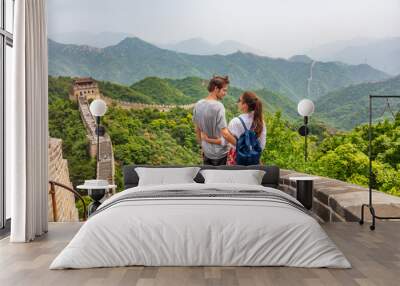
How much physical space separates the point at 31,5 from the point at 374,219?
13.1ft

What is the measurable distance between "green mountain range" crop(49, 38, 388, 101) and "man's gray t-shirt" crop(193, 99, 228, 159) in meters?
1.91

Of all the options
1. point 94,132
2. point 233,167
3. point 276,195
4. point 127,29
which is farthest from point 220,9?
point 276,195

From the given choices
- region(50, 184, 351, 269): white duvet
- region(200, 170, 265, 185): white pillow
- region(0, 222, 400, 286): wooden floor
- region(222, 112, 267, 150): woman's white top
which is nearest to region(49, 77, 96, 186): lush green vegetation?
region(222, 112, 267, 150): woman's white top

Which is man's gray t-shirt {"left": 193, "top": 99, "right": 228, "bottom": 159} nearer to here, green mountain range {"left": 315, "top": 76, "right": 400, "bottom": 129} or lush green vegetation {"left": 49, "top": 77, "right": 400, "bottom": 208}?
lush green vegetation {"left": 49, "top": 77, "right": 400, "bottom": 208}

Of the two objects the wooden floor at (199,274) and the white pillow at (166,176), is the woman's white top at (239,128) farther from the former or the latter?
the wooden floor at (199,274)

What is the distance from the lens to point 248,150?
7.59 metres

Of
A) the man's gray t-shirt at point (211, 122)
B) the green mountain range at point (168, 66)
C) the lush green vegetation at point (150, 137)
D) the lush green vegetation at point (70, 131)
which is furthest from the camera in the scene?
the green mountain range at point (168, 66)

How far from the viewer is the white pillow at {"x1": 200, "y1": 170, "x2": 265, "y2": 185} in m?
6.55

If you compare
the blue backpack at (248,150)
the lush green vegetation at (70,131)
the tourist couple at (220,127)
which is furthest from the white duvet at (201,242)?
the lush green vegetation at (70,131)

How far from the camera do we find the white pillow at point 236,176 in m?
6.55

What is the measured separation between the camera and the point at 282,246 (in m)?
4.36

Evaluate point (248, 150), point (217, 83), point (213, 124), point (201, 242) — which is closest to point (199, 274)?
point (201, 242)

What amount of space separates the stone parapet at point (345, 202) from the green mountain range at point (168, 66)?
328cm

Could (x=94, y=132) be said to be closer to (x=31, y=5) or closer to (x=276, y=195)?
(x=31, y=5)
